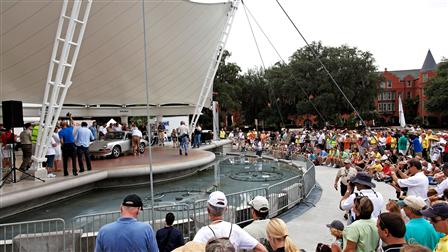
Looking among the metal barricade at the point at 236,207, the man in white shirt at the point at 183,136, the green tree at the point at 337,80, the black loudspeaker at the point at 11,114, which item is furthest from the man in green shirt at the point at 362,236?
the green tree at the point at 337,80

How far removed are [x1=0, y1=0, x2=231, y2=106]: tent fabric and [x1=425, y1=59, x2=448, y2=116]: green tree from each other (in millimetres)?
55281

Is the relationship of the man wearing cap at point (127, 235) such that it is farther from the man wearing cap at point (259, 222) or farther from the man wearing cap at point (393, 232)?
the man wearing cap at point (393, 232)

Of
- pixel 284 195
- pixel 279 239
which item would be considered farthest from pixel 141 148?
pixel 279 239

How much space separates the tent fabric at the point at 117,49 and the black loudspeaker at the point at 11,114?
181 inches

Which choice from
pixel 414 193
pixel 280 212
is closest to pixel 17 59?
pixel 280 212

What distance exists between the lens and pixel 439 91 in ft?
215

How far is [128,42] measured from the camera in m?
19.2

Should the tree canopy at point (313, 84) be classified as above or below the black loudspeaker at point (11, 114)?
above

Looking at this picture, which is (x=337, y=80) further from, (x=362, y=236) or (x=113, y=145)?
(x=362, y=236)

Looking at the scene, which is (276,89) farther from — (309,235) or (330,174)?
(309,235)

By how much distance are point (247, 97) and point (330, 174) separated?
55008 mm

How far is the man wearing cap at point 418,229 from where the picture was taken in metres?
4.12

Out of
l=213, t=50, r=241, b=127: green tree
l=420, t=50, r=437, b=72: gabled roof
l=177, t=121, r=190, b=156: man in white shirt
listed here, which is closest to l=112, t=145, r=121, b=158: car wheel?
l=177, t=121, r=190, b=156: man in white shirt

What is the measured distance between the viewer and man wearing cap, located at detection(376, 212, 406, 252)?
3.45 metres
